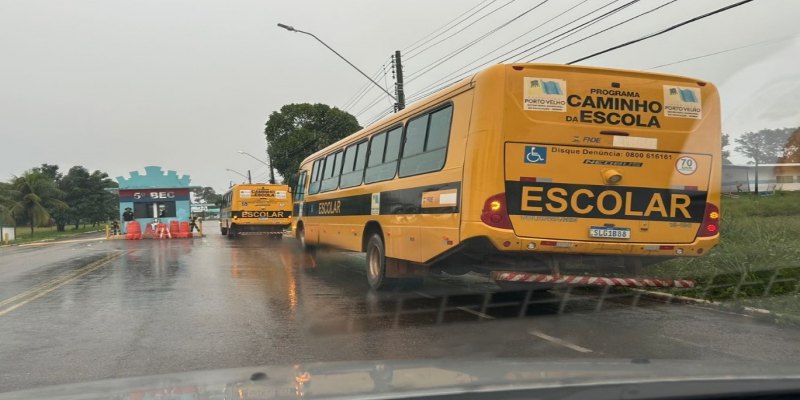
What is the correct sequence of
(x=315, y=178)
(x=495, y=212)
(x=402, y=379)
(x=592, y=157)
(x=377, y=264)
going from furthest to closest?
(x=315, y=178) < (x=377, y=264) < (x=592, y=157) < (x=495, y=212) < (x=402, y=379)

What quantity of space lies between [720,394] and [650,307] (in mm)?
6651

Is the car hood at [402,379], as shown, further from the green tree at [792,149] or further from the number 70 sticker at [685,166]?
the green tree at [792,149]

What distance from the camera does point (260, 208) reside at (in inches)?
1133

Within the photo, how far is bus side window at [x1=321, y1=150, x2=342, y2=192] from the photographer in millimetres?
13164

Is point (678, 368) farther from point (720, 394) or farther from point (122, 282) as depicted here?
point (122, 282)

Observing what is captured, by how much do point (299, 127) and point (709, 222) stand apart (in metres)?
38.1

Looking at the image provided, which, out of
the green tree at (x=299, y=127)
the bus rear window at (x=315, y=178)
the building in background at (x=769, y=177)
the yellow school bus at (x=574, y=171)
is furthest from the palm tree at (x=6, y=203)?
the yellow school bus at (x=574, y=171)

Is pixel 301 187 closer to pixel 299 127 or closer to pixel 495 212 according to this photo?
pixel 495 212

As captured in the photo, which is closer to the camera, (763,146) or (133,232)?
(763,146)

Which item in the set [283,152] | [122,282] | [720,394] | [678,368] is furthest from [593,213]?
[283,152]

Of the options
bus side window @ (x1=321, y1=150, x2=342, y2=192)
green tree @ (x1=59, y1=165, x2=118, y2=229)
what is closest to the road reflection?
bus side window @ (x1=321, y1=150, x2=342, y2=192)

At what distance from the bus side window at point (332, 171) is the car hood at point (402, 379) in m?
9.96

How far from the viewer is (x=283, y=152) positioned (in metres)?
42.7

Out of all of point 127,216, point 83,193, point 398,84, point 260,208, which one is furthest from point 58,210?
point 398,84
